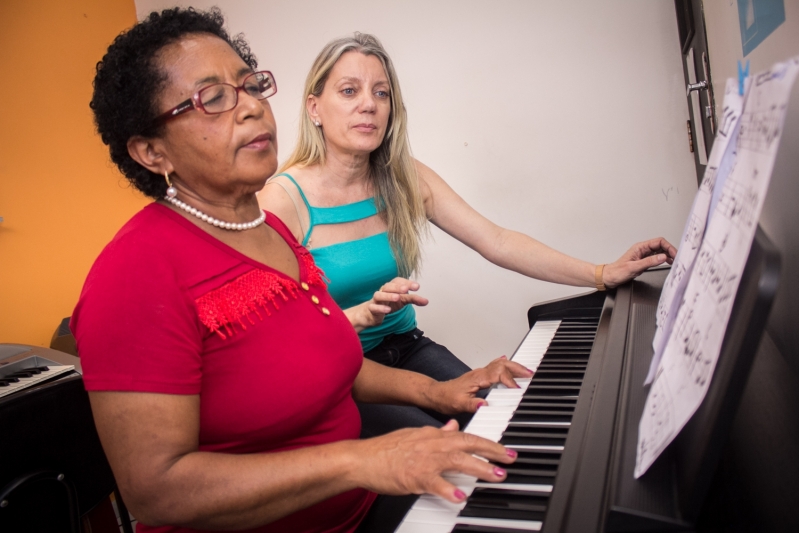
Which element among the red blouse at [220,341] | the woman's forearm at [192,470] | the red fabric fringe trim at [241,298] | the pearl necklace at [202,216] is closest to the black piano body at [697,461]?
the woman's forearm at [192,470]

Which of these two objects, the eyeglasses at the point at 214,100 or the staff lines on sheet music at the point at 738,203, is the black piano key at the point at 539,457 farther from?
the eyeglasses at the point at 214,100

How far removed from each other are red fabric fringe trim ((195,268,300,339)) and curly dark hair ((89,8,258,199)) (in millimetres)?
227

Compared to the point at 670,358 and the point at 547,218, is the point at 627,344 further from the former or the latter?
the point at 547,218

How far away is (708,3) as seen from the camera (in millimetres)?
1588

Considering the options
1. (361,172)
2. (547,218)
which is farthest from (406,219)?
(547,218)

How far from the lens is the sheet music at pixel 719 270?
1.62 ft

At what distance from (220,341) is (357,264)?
3.01ft

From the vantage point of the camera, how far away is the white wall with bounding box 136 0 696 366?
274cm

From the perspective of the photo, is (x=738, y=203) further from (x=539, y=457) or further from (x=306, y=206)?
(x=306, y=206)

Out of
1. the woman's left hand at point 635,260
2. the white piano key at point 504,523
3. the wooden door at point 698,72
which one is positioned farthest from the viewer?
the wooden door at point 698,72

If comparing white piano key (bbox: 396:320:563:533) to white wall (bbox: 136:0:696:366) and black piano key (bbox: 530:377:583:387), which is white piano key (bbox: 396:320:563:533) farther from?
white wall (bbox: 136:0:696:366)

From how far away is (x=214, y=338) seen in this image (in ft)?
3.09

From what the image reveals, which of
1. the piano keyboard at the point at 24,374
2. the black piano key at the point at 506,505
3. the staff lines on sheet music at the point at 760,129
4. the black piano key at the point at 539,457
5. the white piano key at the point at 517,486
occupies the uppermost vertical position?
the staff lines on sheet music at the point at 760,129

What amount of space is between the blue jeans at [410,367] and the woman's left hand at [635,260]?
1.65ft
